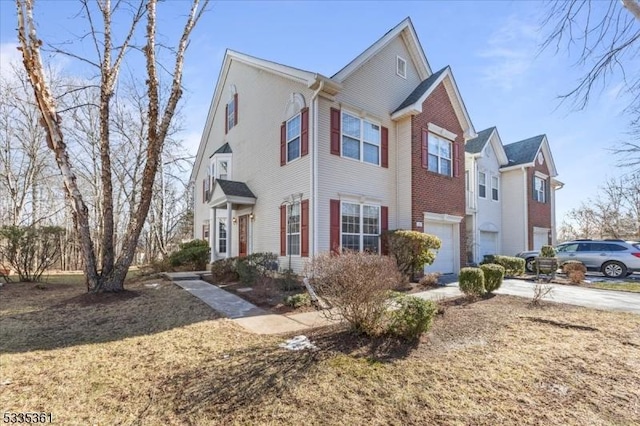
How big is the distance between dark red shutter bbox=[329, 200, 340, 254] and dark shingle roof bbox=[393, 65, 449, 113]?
16.5 ft

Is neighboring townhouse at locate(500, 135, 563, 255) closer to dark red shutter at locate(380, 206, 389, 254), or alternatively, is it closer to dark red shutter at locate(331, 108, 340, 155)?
dark red shutter at locate(380, 206, 389, 254)

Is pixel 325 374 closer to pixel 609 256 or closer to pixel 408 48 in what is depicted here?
pixel 408 48

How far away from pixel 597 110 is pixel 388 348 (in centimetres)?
802

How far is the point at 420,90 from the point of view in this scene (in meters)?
13.1

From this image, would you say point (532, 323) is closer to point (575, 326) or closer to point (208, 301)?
point (575, 326)

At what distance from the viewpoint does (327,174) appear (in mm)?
10398

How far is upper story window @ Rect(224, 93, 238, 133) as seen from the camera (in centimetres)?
1658

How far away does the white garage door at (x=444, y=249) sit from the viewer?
13233 millimetres

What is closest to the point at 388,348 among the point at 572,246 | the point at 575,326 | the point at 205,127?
the point at 575,326

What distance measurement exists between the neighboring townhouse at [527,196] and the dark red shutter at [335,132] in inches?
581

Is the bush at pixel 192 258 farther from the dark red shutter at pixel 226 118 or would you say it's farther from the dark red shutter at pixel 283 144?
the dark red shutter at pixel 226 118

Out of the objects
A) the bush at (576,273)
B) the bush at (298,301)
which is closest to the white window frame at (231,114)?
the bush at (298,301)

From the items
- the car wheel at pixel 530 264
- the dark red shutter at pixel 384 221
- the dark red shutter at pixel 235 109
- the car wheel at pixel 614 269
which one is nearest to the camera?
the dark red shutter at pixel 384 221

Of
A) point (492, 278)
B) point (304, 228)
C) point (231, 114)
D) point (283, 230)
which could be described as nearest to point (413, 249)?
point (492, 278)
